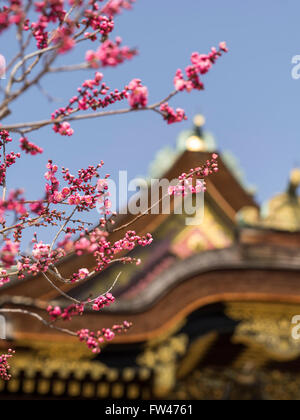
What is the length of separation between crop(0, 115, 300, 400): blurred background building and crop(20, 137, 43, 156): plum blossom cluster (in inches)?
164

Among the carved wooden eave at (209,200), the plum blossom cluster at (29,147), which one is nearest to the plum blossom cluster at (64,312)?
the plum blossom cluster at (29,147)

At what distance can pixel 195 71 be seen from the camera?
314 centimetres

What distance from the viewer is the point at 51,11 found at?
315cm

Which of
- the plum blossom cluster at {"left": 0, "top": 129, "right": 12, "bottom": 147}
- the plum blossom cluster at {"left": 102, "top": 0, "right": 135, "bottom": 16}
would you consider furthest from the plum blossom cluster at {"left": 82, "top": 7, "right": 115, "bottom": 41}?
the plum blossom cluster at {"left": 0, "top": 129, "right": 12, "bottom": 147}

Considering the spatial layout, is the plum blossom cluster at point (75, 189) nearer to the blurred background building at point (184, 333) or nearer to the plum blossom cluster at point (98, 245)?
the plum blossom cluster at point (98, 245)

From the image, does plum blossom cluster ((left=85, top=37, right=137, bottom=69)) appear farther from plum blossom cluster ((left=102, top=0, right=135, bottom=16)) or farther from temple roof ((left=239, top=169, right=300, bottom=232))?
temple roof ((left=239, top=169, right=300, bottom=232))

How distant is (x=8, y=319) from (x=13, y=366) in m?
0.74

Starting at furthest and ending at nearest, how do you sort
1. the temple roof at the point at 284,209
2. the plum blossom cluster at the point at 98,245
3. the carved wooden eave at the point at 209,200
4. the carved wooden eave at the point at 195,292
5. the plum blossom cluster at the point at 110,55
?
1. the temple roof at the point at 284,209
2. the carved wooden eave at the point at 209,200
3. the carved wooden eave at the point at 195,292
4. the plum blossom cluster at the point at 98,245
5. the plum blossom cluster at the point at 110,55

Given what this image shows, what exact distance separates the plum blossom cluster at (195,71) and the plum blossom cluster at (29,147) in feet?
3.20

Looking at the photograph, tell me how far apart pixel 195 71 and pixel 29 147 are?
3.79 feet

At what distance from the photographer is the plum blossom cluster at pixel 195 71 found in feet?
10.3

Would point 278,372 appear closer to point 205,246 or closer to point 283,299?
point 283,299

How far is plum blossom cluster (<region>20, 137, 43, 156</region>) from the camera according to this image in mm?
3248

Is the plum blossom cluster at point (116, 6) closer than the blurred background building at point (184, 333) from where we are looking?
Yes
